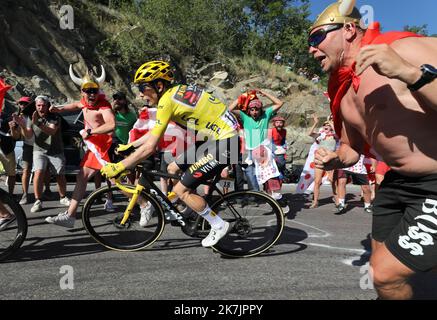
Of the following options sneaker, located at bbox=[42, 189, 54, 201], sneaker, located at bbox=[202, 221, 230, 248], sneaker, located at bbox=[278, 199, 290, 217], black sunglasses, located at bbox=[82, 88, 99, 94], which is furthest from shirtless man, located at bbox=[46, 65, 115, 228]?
sneaker, located at bbox=[278, 199, 290, 217]

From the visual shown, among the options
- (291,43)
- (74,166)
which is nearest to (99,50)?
(74,166)

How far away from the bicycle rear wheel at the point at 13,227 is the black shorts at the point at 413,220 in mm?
3251

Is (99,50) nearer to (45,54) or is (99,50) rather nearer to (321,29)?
(45,54)

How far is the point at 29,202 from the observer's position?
669cm

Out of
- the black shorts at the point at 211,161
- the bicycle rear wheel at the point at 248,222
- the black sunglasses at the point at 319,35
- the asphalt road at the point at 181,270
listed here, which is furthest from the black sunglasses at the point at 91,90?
the black sunglasses at the point at 319,35

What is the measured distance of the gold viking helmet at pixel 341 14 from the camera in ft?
7.20

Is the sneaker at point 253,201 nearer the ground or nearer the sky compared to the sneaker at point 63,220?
nearer the sky

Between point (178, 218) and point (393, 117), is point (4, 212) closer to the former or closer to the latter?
point (178, 218)

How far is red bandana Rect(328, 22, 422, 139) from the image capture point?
208 cm

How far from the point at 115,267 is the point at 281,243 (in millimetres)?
1987

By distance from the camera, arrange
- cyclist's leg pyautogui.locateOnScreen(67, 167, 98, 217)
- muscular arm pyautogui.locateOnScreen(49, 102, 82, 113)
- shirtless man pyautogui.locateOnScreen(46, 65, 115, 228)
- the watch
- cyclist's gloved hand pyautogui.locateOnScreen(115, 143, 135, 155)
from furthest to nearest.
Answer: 1. muscular arm pyautogui.locateOnScreen(49, 102, 82, 113)
2. shirtless man pyautogui.locateOnScreen(46, 65, 115, 228)
3. cyclist's leg pyautogui.locateOnScreen(67, 167, 98, 217)
4. cyclist's gloved hand pyautogui.locateOnScreen(115, 143, 135, 155)
5. the watch

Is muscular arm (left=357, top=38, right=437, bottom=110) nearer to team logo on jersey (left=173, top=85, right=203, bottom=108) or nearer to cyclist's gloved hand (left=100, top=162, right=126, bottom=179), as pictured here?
team logo on jersey (left=173, top=85, right=203, bottom=108)

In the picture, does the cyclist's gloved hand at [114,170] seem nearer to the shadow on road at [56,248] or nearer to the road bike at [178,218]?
the road bike at [178,218]

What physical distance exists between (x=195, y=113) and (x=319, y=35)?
1.73 m
